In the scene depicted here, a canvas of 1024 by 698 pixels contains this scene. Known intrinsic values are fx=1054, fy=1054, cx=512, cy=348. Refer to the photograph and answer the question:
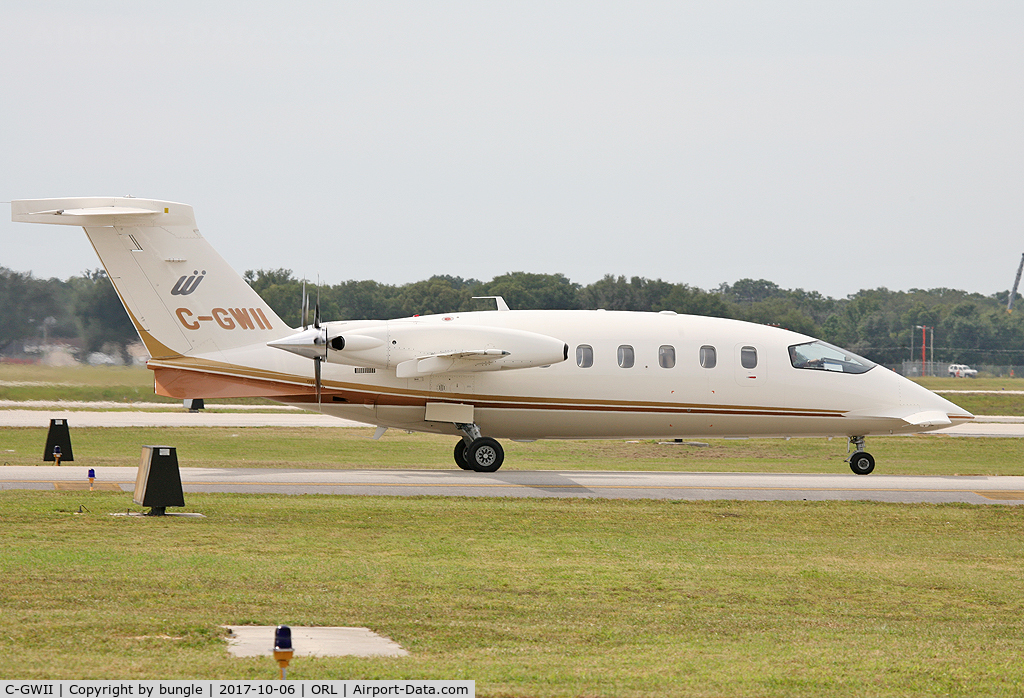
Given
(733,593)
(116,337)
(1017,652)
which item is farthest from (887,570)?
(116,337)

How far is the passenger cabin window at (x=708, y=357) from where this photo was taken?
28.4 meters

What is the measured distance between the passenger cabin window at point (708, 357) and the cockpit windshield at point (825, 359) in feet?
7.54

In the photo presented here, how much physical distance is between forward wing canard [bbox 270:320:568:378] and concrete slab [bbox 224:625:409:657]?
1577cm

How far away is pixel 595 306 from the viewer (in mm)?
81688

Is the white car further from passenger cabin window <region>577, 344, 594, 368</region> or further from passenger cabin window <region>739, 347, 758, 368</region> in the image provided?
passenger cabin window <region>577, 344, 594, 368</region>

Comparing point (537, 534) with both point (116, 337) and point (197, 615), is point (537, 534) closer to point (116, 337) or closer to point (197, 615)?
point (197, 615)

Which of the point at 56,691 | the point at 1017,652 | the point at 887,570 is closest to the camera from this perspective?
the point at 56,691

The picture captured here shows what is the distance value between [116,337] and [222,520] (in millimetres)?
29006

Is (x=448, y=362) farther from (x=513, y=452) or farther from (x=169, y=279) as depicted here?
(x=513, y=452)

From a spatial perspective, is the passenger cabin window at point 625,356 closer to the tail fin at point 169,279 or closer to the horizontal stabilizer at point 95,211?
the tail fin at point 169,279

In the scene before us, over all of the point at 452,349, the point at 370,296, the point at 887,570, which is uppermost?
the point at 370,296

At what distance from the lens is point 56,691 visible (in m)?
7.42

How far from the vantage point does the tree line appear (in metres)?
46.4
